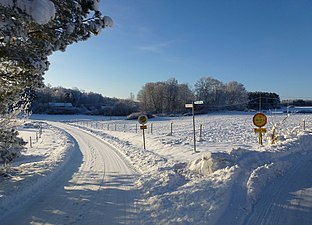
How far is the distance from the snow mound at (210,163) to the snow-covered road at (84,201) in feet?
7.53

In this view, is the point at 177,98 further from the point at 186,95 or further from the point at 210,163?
the point at 210,163

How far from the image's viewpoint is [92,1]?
634 centimetres

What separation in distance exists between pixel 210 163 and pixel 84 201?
4.13m

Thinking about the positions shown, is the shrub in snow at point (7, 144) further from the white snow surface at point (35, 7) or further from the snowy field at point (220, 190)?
the white snow surface at point (35, 7)

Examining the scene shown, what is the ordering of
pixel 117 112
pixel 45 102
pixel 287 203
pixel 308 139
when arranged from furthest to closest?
pixel 45 102
pixel 117 112
pixel 308 139
pixel 287 203

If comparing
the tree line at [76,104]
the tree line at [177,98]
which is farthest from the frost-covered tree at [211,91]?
the tree line at [76,104]

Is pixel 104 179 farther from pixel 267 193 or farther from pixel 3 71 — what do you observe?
pixel 267 193

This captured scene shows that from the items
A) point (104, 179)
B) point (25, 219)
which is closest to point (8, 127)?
point (104, 179)

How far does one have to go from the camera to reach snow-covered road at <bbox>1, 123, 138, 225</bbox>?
5500 millimetres

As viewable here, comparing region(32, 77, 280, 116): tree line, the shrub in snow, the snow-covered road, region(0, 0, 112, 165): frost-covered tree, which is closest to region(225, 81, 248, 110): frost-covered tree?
region(32, 77, 280, 116): tree line

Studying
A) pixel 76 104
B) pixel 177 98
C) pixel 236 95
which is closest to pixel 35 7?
pixel 177 98

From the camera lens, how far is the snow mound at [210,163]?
26.9 feet

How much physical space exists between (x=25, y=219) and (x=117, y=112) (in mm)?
83116

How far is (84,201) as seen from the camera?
6586 millimetres
